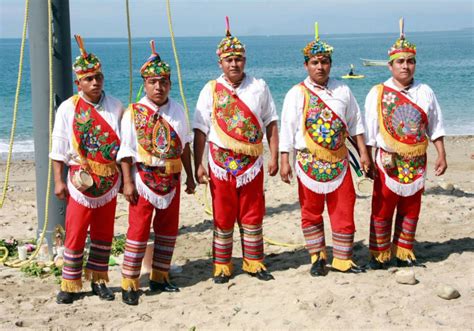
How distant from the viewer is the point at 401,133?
18.6 ft

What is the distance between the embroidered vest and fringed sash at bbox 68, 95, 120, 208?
214 millimetres

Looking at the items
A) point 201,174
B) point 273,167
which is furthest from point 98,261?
A: point 273,167

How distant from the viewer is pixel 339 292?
5.36 metres

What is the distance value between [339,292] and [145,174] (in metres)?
1.71

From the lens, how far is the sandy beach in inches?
194

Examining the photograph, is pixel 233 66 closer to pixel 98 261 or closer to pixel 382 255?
pixel 98 261

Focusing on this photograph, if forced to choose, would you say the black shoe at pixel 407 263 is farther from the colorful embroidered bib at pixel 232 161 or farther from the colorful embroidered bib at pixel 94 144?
the colorful embroidered bib at pixel 94 144

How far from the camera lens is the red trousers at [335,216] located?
5.71m

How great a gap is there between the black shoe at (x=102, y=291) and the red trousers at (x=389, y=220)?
7.22 ft

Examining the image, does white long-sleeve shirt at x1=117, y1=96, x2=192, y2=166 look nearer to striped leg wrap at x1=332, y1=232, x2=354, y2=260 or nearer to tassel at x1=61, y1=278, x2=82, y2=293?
tassel at x1=61, y1=278, x2=82, y2=293

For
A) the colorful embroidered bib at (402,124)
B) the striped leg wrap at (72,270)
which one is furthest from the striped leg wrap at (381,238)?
the striped leg wrap at (72,270)

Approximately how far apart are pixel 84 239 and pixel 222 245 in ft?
3.63

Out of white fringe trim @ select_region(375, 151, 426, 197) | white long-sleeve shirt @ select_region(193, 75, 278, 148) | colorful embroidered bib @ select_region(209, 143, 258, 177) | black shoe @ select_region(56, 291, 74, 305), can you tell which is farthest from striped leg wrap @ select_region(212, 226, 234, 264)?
white fringe trim @ select_region(375, 151, 426, 197)

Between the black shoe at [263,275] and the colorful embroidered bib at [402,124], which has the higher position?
the colorful embroidered bib at [402,124]
